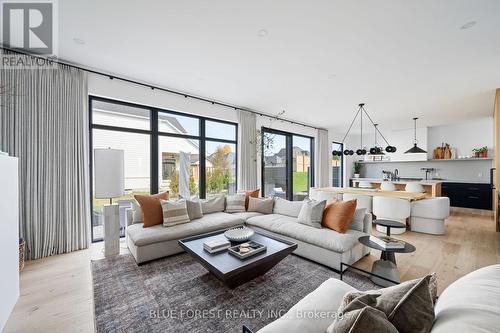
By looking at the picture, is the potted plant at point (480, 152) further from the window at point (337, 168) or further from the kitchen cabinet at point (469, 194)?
the window at point (337, 168)

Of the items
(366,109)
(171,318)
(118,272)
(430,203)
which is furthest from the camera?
(366,109)

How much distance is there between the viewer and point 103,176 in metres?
2.81

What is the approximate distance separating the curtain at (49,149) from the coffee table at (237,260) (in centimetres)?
199

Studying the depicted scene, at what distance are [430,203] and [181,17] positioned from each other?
5.16 meters

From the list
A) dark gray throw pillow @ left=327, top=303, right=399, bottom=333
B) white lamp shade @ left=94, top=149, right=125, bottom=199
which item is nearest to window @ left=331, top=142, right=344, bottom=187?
white lamp shade @ left=94, top=149, right=125, bottom=199

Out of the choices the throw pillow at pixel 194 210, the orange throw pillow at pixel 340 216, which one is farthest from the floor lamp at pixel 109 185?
the orange throw pillow at pixel 340 216

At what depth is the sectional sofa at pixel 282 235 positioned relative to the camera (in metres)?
2.55

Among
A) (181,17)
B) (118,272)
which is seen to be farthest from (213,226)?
(181,17)

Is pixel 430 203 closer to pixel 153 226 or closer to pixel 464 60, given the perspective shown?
pixel 464 60

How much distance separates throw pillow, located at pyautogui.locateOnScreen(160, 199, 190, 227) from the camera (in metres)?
3.09

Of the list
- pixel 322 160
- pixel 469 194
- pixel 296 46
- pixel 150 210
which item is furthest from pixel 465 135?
pixel 150 210

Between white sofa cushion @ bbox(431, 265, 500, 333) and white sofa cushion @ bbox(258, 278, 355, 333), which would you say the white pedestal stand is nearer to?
white sofa cushion @ bbox(258, 278, 355, 333)

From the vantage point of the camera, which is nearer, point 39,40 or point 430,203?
point 39,40

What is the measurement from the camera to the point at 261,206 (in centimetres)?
400
